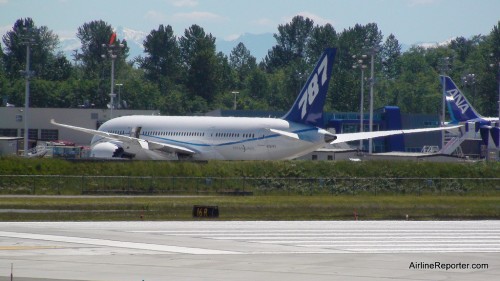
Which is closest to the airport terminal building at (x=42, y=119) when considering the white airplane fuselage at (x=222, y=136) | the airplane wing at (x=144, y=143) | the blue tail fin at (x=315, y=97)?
the white airplane fuselage at (x=222, y=136)

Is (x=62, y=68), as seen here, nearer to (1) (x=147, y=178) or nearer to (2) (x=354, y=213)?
(1) (x=147, y=178)

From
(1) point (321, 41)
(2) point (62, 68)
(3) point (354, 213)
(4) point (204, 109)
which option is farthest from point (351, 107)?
(3) point (354, 213)

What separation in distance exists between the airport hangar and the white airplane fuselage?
1603 cm

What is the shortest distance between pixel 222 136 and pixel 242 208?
24.0 m

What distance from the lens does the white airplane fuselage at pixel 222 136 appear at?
225ft

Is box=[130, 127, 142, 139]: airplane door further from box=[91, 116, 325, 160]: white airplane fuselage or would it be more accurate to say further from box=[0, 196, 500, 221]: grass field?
box=[0, 196, 500, 221]: grass field

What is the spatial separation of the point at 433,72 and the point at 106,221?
164 meters

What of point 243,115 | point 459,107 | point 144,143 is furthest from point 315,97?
point 243,115

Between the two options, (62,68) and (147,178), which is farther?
(62,68)

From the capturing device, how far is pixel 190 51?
19212cm

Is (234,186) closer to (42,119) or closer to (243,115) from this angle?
(42,119)

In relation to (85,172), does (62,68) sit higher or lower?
higher

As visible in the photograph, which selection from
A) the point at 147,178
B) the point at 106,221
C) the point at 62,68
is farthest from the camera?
the point at 62,68

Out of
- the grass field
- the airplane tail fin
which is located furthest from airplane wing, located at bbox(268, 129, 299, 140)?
the airplane tail fin
